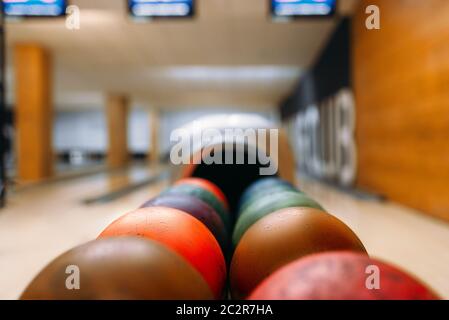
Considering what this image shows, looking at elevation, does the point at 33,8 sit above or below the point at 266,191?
above

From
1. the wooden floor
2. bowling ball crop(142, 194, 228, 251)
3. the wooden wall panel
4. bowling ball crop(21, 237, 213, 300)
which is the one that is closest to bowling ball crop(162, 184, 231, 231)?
bowling ball crop(142, 194, 228, 251)

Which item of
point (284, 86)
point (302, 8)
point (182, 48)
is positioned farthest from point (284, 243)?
point (284, 86)

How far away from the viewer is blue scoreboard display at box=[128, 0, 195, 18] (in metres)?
4.20

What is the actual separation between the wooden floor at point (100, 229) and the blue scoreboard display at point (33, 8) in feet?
6.60

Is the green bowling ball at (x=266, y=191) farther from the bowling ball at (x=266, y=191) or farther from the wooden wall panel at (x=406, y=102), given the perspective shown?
the wooden wall panel at (x=406, y=102)

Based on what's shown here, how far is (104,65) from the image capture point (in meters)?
9.20

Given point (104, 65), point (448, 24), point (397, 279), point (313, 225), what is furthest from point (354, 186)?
point (104, 65)

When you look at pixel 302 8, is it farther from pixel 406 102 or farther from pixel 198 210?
pixel 198 210

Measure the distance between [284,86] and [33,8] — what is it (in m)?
8.92

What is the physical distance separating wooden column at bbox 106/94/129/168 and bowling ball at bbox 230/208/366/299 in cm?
1253

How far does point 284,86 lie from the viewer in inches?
480
